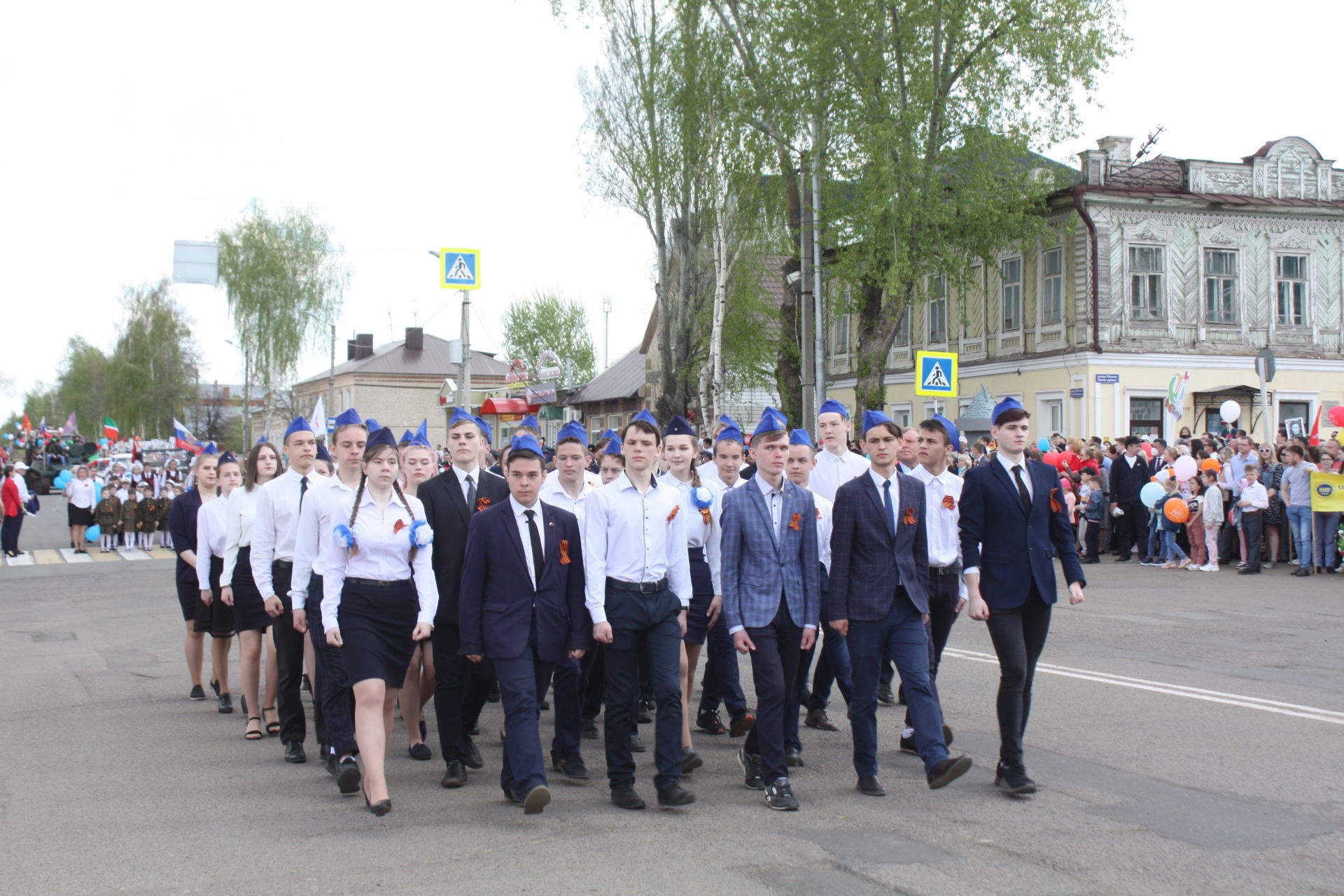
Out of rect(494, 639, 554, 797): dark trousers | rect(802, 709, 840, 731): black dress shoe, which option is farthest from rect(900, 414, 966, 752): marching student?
rect(494, 639, 554, 797): dark trousers

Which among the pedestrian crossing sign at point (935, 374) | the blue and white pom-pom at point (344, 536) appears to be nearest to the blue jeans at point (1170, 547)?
the pedestrian crossing sign at point (935, 374)

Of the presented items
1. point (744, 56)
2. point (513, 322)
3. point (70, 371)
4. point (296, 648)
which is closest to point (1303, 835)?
point (296, 648)

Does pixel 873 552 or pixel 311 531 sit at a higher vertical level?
pixel 311 531

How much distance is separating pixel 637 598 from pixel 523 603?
0.60 meters

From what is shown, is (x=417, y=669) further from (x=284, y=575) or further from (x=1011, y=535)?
(x=1011, y=535)

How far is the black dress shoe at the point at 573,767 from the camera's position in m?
6.84

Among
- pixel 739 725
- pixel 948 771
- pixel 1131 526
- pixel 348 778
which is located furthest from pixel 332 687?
pixel 1131 526

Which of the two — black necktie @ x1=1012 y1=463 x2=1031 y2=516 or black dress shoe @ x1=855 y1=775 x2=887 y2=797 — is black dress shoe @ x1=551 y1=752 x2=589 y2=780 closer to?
black dress shoe @ x1=855 y1=775 x2=887 y2=797

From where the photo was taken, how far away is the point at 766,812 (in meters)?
6.11

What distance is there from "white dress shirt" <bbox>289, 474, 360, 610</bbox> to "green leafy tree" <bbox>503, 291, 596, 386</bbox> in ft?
218

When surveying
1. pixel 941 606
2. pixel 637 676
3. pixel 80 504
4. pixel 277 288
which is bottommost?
pixel 637 676

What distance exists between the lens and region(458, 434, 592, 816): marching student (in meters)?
6.20

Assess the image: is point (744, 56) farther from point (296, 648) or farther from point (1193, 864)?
point (1193, 864)

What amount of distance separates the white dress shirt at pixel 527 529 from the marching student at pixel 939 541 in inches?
93.2
